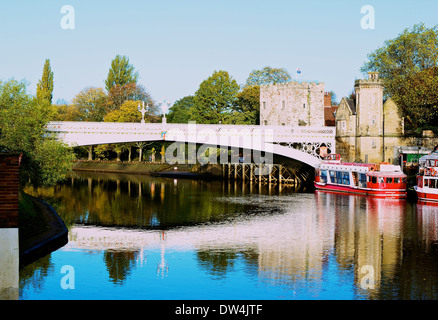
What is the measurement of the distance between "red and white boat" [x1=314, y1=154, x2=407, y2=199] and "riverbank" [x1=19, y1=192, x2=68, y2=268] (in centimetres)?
3073

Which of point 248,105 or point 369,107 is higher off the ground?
point 248,105

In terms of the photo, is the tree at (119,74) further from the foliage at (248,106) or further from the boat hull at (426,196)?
the boat hull at (426,196)

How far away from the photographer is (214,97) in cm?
8938

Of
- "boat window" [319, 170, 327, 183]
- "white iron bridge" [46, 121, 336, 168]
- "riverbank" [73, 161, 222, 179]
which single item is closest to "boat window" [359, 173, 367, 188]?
"boat window" [319, 170, 327, 183]

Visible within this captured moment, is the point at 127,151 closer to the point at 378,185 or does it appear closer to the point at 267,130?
the point at 267,130

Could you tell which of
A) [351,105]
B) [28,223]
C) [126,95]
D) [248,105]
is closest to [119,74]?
[126,95]

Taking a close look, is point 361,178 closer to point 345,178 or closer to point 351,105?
point 345,178

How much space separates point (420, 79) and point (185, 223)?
132 feet

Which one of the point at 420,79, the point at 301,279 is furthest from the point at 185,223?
the point at 420,79

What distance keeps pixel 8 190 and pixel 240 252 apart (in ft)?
43.0

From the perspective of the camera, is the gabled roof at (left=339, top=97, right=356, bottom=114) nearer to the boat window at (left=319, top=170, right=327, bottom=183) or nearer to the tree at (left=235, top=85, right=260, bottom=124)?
the boat window at (left=319, top=170, right=327, bottom=183)

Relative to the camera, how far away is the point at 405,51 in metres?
75.9

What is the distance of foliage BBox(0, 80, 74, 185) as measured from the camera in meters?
41.2

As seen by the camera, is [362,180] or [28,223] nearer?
[28,223]
